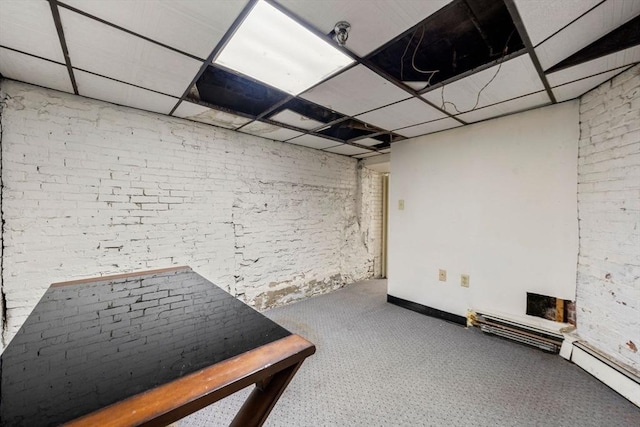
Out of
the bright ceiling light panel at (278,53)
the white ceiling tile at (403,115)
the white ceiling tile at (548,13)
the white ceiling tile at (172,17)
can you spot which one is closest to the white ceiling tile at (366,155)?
the white ceiling tile at (403,115)

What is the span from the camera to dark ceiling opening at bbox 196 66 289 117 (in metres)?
2.21

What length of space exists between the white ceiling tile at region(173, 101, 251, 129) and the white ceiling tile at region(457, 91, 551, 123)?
239 centimetres

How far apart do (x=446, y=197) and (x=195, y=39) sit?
296 centimetres

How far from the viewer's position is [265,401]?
32.1 inches

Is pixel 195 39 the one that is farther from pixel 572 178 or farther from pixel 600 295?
pixel 600 295

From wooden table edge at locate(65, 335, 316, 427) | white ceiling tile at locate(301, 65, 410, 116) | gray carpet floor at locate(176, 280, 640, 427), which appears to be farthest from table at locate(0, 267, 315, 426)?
white ceiling tile at locate(301, 65, 410, 116)

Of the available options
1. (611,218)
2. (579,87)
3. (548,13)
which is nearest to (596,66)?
(579,87)

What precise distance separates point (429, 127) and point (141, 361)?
127 inches

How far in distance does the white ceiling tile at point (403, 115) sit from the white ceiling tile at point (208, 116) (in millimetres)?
1340

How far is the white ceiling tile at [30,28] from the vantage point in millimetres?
1210

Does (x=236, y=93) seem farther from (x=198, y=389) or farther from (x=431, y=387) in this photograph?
(x=431, y=387)

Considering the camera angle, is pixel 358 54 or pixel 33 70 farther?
pixel 33 70

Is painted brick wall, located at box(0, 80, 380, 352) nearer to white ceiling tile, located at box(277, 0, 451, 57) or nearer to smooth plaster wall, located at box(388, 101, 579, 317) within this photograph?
smooth plaster wall, located at box(388, 101, 579, 317)

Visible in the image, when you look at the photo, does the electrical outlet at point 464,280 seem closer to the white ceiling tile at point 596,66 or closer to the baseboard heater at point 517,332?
the baseboard heater at point 517,332
